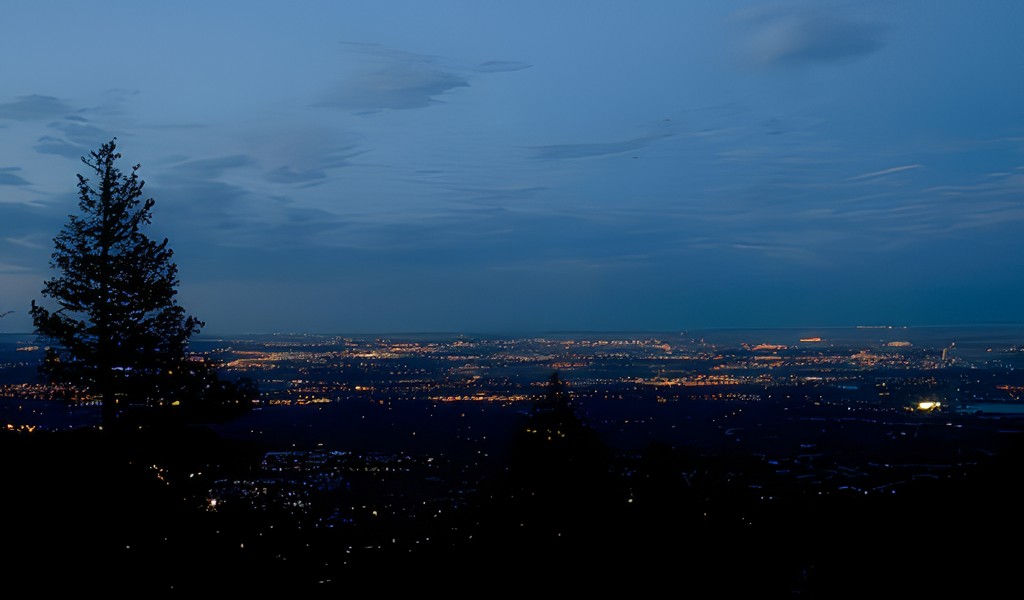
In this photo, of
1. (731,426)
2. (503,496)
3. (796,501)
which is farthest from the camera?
(731,426)

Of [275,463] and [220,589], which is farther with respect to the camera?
[275,463]

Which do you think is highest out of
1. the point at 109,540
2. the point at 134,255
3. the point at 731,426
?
the point at 134,255

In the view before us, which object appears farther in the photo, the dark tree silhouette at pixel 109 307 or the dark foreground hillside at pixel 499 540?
the dark tree silhouette at pixel 109 307

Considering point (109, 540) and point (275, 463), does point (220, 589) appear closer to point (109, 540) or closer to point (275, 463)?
point (109, 540)

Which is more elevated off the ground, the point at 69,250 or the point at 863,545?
the point at 69,250

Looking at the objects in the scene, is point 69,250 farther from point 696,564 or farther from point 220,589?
point 696,564

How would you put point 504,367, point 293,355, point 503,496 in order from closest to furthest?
point 503,496, point 504,367, point 293,355

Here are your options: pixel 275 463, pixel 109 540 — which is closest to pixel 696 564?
pixel 109 540

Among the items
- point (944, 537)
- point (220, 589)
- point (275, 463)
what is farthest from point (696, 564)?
point (275, 463)

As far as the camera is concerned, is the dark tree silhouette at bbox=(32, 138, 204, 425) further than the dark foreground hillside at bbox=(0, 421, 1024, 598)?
Yes
